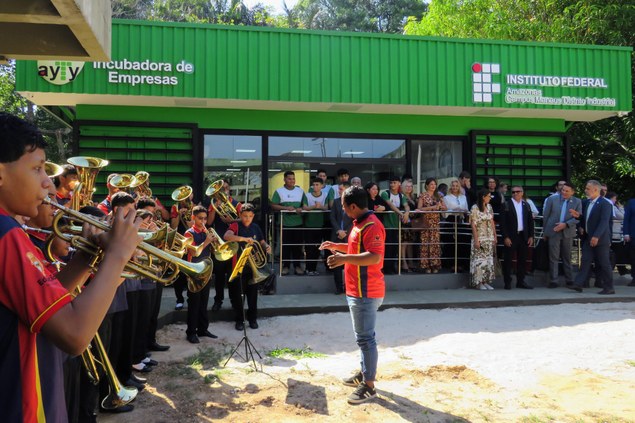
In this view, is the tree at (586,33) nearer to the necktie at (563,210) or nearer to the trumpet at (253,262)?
the necktie at (563,210)

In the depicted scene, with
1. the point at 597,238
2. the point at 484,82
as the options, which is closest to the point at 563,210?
the point at 597,238

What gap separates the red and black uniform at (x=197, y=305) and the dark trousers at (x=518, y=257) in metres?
5.94

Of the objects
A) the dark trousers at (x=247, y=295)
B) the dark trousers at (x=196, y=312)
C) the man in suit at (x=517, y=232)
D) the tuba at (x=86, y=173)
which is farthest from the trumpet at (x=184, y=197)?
the man in suit at (x=517, y=232)

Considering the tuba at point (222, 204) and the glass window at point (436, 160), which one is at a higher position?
the glass window at point (436, 160)

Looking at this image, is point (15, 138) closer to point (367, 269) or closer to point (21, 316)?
point (21, 316)

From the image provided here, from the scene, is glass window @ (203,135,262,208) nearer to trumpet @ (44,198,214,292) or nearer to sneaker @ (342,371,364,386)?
sneaker @ (342,371,364,386)

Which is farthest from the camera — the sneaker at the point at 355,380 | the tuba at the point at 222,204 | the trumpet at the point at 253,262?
the tuba at the point at 222,204

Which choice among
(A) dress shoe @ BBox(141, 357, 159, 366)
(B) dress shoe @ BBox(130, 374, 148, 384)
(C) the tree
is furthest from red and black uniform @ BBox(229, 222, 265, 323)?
(C) the tree

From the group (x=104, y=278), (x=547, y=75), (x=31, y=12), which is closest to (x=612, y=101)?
(x=547, y=75)

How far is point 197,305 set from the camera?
6523 millimetres

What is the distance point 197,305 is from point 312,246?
3.45 m

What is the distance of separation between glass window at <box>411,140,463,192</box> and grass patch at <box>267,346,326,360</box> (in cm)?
626

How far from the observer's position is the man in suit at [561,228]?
31.9ft

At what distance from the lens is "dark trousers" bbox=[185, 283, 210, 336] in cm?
646
